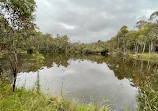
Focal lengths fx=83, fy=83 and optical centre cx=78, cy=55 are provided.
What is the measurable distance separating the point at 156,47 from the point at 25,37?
5269 centimetres

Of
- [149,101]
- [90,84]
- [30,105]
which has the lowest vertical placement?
[90,84]

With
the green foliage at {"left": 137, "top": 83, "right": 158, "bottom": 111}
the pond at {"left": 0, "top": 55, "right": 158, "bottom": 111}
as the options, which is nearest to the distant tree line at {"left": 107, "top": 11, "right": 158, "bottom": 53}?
the pond at {"left": 0, "top": 55, "right": 158, "bottom": 111}

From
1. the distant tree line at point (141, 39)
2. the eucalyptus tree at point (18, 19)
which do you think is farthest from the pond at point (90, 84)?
the distant tree line at point (141, 39)

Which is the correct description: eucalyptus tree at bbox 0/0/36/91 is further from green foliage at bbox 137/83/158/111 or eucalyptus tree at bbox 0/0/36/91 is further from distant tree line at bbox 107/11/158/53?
distant tree line at bbox 107/11/158/53

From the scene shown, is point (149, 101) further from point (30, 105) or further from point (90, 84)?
point (30, 105)

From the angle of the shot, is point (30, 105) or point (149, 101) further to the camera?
point (149, 101)

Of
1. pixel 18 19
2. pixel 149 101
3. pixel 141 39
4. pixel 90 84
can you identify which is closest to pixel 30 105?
pixel 18 19

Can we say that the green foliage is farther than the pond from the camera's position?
No

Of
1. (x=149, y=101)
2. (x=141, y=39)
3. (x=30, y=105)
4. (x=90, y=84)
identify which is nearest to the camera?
(x=30, y=105)

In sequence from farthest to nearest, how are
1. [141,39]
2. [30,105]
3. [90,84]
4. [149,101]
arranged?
[141,39]
[90,84]
[149,101]
[30,105]

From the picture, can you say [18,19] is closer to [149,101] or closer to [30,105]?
[30,105]

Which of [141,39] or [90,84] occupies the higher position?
[141,39]

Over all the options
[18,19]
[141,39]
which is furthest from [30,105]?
[141,39]

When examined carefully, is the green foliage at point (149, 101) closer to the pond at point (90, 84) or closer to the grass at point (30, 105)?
the pond at point (90, 84)
